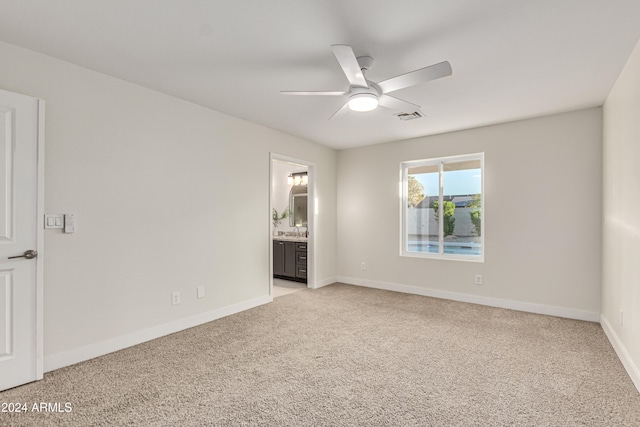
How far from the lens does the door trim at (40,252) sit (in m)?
2.37

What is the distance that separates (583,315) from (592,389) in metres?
1.86

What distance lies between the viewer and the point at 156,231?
3240 millimetres

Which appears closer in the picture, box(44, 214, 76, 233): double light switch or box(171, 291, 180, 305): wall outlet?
box(44, 214, 76, 233): double light switch

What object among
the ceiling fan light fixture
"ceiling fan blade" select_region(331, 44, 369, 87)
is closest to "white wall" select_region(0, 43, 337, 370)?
the ceiling fan light fixture

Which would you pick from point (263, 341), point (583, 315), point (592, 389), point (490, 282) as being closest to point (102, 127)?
point (263, 341)

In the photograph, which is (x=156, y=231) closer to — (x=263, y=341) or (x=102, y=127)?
(x=102, y=127)

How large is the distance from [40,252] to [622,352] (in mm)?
4618

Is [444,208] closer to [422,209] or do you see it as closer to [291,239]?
[422,209]

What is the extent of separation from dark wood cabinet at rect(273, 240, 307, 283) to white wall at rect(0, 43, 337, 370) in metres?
1.34

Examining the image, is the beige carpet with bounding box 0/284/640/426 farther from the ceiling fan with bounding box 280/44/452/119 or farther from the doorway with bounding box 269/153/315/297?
the ceiling fan with bounding box 280/44/452/119

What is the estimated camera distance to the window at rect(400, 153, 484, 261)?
4617 mm

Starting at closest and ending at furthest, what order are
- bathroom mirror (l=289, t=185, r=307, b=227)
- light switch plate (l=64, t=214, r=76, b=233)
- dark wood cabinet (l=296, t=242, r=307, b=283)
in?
1. light switch plate (l=64, t=214, r=76, b=233)
2. dark wood cabinet (l=296, t=242, r=307, b=283)
3. bathroom mirror (l=289, t=185, r=307, b=227)

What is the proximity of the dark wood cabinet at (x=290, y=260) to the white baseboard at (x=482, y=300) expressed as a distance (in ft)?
2.42

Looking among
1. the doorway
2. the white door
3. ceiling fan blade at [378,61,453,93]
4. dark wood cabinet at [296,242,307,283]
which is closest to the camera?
ceiling fan blade at [378,61,453,93]
